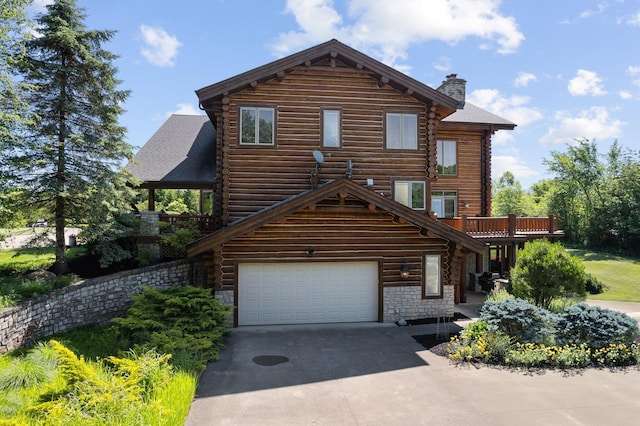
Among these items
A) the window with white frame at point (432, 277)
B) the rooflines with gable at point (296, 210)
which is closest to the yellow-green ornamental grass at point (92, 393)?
the rooflines with gable at point (296, 210)

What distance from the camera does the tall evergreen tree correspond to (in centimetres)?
1195

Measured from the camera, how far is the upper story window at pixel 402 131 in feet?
48.4

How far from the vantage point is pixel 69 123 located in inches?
506

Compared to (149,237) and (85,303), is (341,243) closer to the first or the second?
(149,237)

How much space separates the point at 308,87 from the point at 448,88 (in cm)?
1001

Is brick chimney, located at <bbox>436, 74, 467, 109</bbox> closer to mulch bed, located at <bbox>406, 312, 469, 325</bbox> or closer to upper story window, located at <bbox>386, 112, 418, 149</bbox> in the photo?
upper story window, located at <bbox>386, 112, 418, 149</bbox>

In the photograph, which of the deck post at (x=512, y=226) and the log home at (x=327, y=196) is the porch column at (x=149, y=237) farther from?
the deck post at (x=512, y=226)

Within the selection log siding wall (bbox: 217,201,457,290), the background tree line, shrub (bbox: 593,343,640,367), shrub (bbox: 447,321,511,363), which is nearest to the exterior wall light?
log siding wall (bbox: 217,201,457,290)

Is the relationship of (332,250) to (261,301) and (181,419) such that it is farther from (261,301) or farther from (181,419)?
(181,419)

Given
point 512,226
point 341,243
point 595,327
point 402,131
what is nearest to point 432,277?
point 341,243

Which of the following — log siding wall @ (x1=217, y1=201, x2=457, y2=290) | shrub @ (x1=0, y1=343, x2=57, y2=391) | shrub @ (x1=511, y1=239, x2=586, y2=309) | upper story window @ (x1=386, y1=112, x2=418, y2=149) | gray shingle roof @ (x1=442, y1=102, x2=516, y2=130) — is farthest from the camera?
gray shingle roof @ (x1=442, y1=102, x2=516, y2=130)

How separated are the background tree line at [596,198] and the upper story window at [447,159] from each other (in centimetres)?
2057

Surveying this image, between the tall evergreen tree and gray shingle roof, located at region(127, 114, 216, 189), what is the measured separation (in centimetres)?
164

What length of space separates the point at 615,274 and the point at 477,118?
44.8ft
